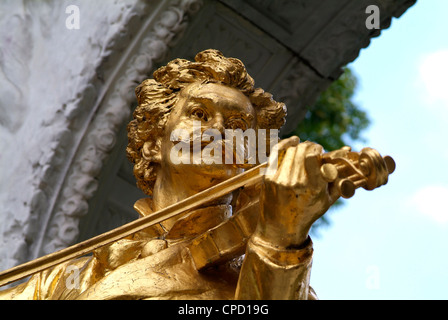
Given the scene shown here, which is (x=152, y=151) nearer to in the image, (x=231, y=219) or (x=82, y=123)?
(x=231, y=219)

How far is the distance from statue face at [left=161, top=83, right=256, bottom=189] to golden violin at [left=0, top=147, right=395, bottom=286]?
96 mm

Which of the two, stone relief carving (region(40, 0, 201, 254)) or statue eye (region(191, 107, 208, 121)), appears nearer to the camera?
statue eye (region(191, 107, 208, 121))

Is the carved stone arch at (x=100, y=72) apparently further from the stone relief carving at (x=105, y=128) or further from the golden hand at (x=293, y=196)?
the golden hand at (x=293, y=196)

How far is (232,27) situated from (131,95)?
51cm

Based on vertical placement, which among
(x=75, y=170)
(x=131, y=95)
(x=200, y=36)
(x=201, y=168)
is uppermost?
(x=201, y=168)

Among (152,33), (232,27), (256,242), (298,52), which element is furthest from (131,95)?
(256,242)

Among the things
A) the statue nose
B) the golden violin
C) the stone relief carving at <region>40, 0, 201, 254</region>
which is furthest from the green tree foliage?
the golden violin

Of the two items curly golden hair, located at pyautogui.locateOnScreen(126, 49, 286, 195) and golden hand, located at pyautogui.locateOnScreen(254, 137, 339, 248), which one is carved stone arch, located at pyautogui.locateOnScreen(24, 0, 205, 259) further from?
golden hand, located at pyautogui.locateOnScreen(254, 137, 339, 248)

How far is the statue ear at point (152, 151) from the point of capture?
2.09m

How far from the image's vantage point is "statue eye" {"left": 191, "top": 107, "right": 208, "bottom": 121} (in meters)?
1.98

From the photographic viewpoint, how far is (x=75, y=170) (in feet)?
10.3

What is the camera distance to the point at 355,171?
1.43 m

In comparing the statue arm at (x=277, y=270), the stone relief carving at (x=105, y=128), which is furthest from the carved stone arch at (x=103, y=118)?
the statue arm at (x=277, y=270)
